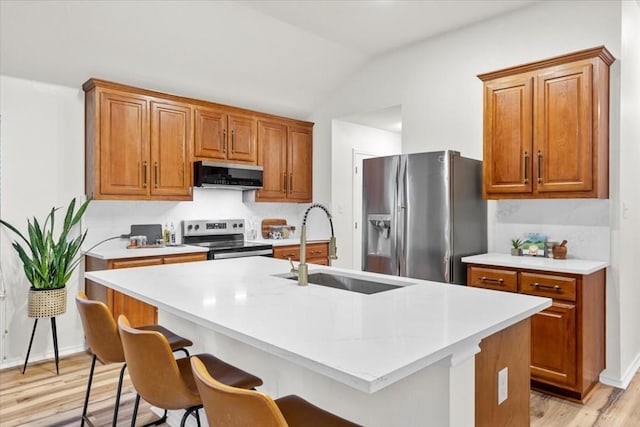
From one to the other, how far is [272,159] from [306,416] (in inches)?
156

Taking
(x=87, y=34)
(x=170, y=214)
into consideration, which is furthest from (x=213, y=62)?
(x=170, y=214)

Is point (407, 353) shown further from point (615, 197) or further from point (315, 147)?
point (315, 147)

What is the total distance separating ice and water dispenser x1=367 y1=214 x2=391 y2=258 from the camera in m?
3.73

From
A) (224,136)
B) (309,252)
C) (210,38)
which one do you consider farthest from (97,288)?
(210,38)

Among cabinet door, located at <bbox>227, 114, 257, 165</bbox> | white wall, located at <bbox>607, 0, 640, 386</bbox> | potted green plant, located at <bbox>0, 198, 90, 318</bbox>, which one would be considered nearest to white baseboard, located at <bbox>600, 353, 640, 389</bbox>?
white wall, located at <bbox>607, 0, 640, 386</bbox>

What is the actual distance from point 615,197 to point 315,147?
3.36m

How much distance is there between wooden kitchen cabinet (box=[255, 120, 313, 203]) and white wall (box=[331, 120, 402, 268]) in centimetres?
38

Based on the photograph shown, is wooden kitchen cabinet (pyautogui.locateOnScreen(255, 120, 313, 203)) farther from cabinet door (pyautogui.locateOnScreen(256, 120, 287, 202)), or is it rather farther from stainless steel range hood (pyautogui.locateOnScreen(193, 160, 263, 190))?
stainless steel range hood (pyautogui.locateOnScreen(193, 160, 263, 190))

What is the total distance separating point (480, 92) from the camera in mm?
3900

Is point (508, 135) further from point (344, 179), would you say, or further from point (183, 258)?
point (183, 258)

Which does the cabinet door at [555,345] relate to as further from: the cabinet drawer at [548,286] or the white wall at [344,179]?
the white wall at [344,179]

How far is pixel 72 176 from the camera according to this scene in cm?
388

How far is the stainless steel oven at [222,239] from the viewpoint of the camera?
4328 millimetres

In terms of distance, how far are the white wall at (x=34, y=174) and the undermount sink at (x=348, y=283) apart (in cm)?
259
